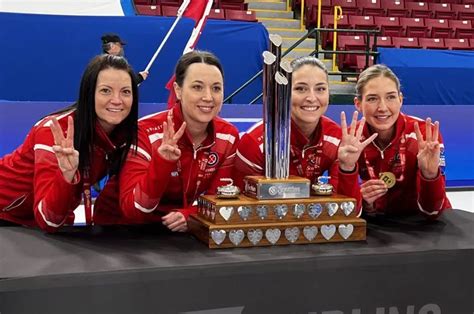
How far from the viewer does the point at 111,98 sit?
1.99m

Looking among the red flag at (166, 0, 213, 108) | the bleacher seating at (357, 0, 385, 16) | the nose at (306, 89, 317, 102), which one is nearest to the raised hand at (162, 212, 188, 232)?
the nose at (306, 89, 317, 102)

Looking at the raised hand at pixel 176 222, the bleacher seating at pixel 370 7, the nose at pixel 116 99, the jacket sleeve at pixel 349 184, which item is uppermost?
the bleacher seating at pixel 370 7

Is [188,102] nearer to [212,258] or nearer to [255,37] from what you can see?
[212,258]

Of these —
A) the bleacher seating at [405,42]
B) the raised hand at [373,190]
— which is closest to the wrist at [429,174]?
the raised hand at [373,190]

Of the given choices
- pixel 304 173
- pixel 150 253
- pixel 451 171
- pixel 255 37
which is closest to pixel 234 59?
pixel 255 37

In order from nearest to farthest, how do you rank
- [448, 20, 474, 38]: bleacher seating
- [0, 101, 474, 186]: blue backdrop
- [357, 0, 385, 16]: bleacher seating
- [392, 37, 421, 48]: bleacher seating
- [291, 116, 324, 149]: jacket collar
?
1. [291, 116, 324, 149]: jacket collar
2. [0, 101, 474, 186]: blue backdrop
3. [392, 37, 421, 48]: bleacher seating
4. [448, 20, 474, 38]: bleacher seating
5. [357, 0, 385, 16]: bleacher seating

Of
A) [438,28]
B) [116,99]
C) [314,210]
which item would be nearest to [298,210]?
[314,210]

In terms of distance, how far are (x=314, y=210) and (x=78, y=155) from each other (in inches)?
29.1

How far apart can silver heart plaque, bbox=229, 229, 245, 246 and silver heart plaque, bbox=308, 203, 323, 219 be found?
0.22 m

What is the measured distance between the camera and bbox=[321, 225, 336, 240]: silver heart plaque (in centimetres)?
172

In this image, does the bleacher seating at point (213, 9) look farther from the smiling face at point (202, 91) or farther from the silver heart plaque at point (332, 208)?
the silver heart plaque at point (332, 208)

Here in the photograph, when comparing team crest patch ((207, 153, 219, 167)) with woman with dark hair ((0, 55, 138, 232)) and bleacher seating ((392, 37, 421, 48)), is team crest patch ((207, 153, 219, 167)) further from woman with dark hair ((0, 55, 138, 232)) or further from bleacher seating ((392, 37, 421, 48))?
bleacher seating ((392, 37, 421, 48))

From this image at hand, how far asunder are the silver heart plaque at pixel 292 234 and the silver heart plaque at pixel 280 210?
0.04 m

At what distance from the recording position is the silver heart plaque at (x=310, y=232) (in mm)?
1707
